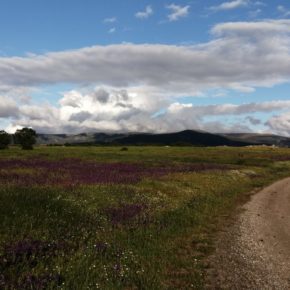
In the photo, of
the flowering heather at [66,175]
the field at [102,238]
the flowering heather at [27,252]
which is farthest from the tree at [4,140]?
the flowering heather at [27,252]

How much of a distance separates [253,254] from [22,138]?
15294cm

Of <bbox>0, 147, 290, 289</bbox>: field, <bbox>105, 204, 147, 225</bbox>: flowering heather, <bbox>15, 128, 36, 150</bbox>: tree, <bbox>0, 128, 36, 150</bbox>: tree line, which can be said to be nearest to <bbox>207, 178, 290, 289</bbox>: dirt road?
<bbox>0, 147, 290, 289</bbox>: field

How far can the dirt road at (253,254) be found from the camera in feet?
42.7

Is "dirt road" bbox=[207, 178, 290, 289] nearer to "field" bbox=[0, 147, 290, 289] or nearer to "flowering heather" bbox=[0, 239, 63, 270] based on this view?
"field" bbox=[0, 147, 290, 289]

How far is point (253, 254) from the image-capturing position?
16.3m

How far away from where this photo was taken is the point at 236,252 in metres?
16.6

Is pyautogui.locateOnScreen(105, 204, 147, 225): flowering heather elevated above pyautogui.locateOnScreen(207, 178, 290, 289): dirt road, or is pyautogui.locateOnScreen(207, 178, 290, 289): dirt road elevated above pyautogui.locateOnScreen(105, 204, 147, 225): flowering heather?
pyautogui.locateOnScreen(105, 204, 147, 225): flowering heather

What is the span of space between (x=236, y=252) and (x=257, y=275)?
2.91 metres


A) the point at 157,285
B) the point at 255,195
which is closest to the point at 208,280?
the point at 157,285

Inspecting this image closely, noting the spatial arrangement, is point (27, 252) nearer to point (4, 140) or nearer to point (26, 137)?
point (4, 140)

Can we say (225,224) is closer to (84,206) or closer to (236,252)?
(236,252)

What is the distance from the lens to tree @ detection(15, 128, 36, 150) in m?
154

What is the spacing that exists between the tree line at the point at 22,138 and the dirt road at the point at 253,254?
5126 inches

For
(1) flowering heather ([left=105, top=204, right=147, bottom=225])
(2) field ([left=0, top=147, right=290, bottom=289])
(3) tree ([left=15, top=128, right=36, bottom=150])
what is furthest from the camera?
(3) tree ([left=15, top=128, right=36, bottom=150])
